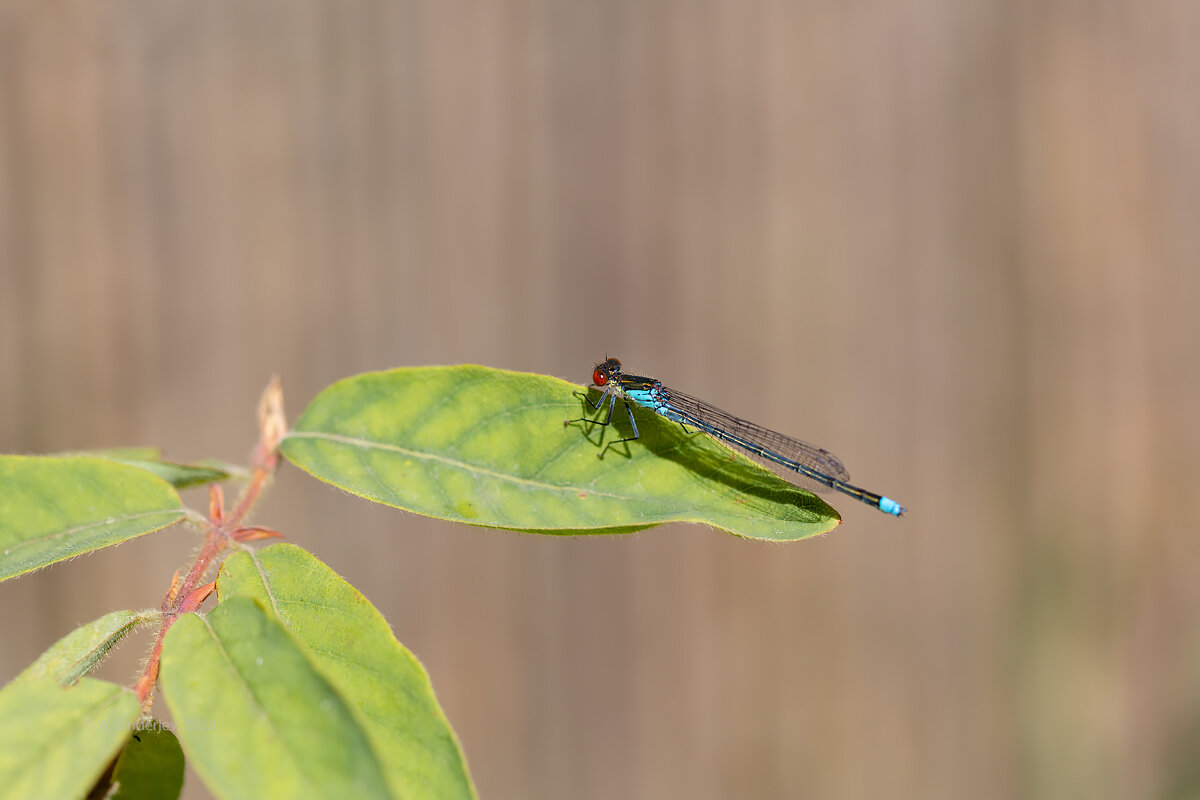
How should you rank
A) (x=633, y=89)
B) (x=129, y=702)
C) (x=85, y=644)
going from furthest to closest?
(x=633, y=89), (x=85, y=644), (x=129, y=702)

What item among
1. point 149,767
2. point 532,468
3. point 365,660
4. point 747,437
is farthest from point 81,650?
point 747,437

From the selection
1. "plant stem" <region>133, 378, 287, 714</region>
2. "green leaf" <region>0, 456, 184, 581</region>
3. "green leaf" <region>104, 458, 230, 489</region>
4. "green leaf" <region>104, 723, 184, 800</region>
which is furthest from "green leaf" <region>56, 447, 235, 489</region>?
"green leaf" <region>104, 723, 184, 800</region>

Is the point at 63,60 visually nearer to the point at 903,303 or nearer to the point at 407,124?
the point at 407,124

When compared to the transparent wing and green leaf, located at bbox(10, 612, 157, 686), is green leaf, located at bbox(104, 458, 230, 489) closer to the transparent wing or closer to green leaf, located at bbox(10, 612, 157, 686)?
green leaf, located at bbox(10, 612, 157, 686)

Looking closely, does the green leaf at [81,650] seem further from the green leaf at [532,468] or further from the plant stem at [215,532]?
the green leaf at [532,468]

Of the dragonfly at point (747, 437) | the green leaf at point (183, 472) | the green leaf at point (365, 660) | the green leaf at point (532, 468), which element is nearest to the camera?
the green leaf at point (365, 660)

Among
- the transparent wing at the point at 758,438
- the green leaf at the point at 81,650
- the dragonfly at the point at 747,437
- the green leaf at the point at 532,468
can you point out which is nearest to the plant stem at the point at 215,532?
the green leaf at the point at 81,650

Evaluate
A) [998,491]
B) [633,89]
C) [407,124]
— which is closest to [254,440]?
[407,124]

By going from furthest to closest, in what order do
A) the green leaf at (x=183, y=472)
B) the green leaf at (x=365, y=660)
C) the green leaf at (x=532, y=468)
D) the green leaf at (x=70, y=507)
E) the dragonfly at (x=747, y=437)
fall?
the dragonfly at (x=747, y=437), the green leaf at (x=183, y=472), the green leaf at (x=532, y=468), the green leaf at (x=70, y=507), the green leaf at (x=365, y=660)
